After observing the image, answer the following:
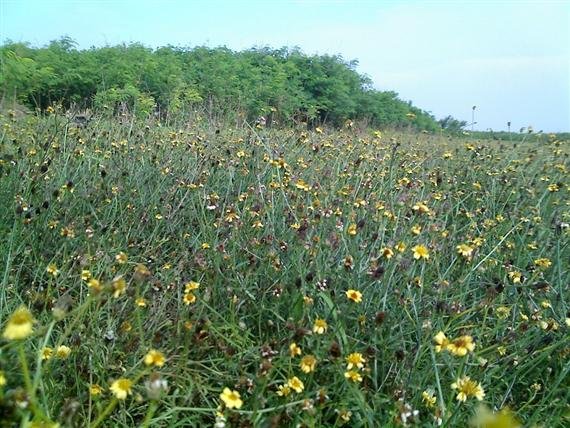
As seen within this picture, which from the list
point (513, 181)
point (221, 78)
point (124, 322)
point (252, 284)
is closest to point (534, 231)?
point (513, 181)

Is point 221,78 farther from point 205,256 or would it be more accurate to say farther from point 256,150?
point 205,256

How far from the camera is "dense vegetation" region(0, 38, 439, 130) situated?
8812 millimetres

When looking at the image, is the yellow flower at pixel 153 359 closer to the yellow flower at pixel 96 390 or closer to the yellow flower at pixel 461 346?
the yellow flower at pixel 96 390

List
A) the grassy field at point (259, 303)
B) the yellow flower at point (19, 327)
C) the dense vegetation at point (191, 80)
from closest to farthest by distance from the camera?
the yellow flower at point (19, 327)
the grassy field at point (259, 303)
the dense vegetation at point (191, 80)

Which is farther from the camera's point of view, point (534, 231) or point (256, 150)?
point (256, 150)

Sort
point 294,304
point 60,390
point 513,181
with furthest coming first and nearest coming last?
point 513,181
point 294,304
point 60,390

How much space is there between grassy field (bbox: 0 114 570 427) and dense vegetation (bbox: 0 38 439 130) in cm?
434

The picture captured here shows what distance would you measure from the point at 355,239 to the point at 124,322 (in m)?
0.85

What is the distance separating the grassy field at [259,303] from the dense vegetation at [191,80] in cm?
434

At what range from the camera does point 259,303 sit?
1872 mm

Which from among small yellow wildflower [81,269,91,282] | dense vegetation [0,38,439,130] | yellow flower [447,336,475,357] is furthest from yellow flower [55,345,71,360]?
dense vegetation [0,38,439,130]

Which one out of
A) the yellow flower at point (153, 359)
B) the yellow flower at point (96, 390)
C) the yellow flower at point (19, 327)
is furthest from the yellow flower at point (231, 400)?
the yellow flower at point (19, 327)

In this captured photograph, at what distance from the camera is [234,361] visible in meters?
1.58

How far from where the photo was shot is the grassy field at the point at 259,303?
4.14ft
